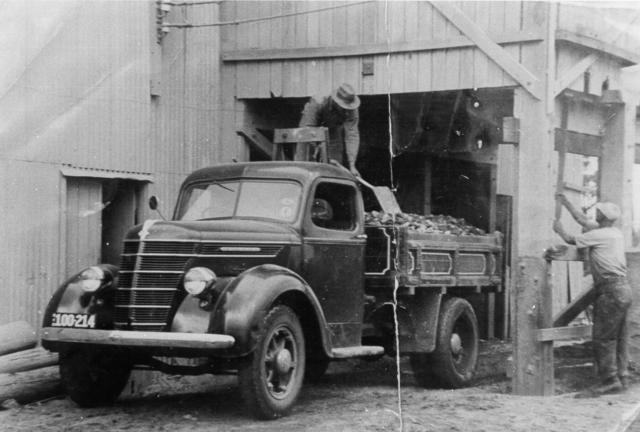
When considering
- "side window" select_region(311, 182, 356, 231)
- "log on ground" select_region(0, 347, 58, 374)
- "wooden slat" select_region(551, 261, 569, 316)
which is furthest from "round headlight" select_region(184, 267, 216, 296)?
"wooden slat" select_region(551, 261, 569, 316)

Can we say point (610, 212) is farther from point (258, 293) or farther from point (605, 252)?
point (258, 293)

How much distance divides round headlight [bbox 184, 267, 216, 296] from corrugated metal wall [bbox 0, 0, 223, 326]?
257 cm

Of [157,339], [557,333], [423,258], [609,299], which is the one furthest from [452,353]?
[157,339]

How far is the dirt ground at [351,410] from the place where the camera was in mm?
6320

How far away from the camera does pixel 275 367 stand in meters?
6.53

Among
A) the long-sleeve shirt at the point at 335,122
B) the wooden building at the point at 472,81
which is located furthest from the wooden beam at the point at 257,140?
the long-sleeve shirt at the point at 335,122

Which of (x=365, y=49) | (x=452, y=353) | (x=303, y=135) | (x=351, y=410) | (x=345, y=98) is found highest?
(x=365, y=49)

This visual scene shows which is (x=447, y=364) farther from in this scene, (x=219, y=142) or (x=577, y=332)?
(x=219, y=142)

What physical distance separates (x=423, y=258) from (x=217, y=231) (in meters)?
2.54

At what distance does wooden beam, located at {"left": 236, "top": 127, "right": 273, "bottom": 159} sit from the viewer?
11.2m

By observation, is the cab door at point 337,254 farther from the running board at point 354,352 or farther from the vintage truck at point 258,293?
the running board at point 354,352

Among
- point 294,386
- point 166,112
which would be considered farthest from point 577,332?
point 166,112

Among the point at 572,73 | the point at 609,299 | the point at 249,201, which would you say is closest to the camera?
the point at 249,201

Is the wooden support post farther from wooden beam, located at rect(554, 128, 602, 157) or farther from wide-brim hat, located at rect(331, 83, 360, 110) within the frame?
wide-brim hat, located at rect(331, 83, 360, 110)
